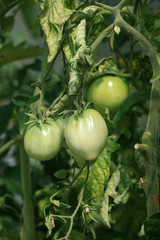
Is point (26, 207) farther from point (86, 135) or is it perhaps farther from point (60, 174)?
point (86, 135)

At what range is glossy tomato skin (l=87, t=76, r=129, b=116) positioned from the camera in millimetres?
633

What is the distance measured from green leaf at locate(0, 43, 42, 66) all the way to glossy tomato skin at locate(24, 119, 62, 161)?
51cm

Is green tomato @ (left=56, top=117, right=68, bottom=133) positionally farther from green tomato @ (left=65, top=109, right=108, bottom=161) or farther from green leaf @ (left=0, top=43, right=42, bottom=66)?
green leaf @ (left=0, top=43, right=42, bottom=66)

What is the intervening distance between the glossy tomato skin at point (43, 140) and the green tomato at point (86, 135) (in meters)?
0.04

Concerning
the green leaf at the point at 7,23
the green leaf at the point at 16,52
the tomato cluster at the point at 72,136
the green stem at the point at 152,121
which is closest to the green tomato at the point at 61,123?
the tomato cluster at the point at 72,136

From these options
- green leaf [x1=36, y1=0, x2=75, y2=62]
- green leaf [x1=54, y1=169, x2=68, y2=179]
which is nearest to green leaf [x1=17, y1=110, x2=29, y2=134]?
green leaf [x1=54, y1=169, x2=68, y2=179]

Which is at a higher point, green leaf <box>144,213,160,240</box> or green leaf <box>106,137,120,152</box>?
green leaf <box>106,137,120,152</box>

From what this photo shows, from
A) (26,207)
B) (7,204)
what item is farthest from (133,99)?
(7,204)

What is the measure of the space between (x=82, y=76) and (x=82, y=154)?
0.33 ft

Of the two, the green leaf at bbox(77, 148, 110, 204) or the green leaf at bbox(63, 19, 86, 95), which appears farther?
the green leaf at bbox(77, 148, 110, 204)

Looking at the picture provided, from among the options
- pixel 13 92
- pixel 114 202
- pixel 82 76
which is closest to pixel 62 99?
pixel 82 76

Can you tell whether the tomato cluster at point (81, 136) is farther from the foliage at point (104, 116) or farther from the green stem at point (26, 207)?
the green stem at point (26, 207)

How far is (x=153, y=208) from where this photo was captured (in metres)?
0.53

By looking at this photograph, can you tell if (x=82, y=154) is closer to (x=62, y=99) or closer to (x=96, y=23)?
(x=62, y=99)
